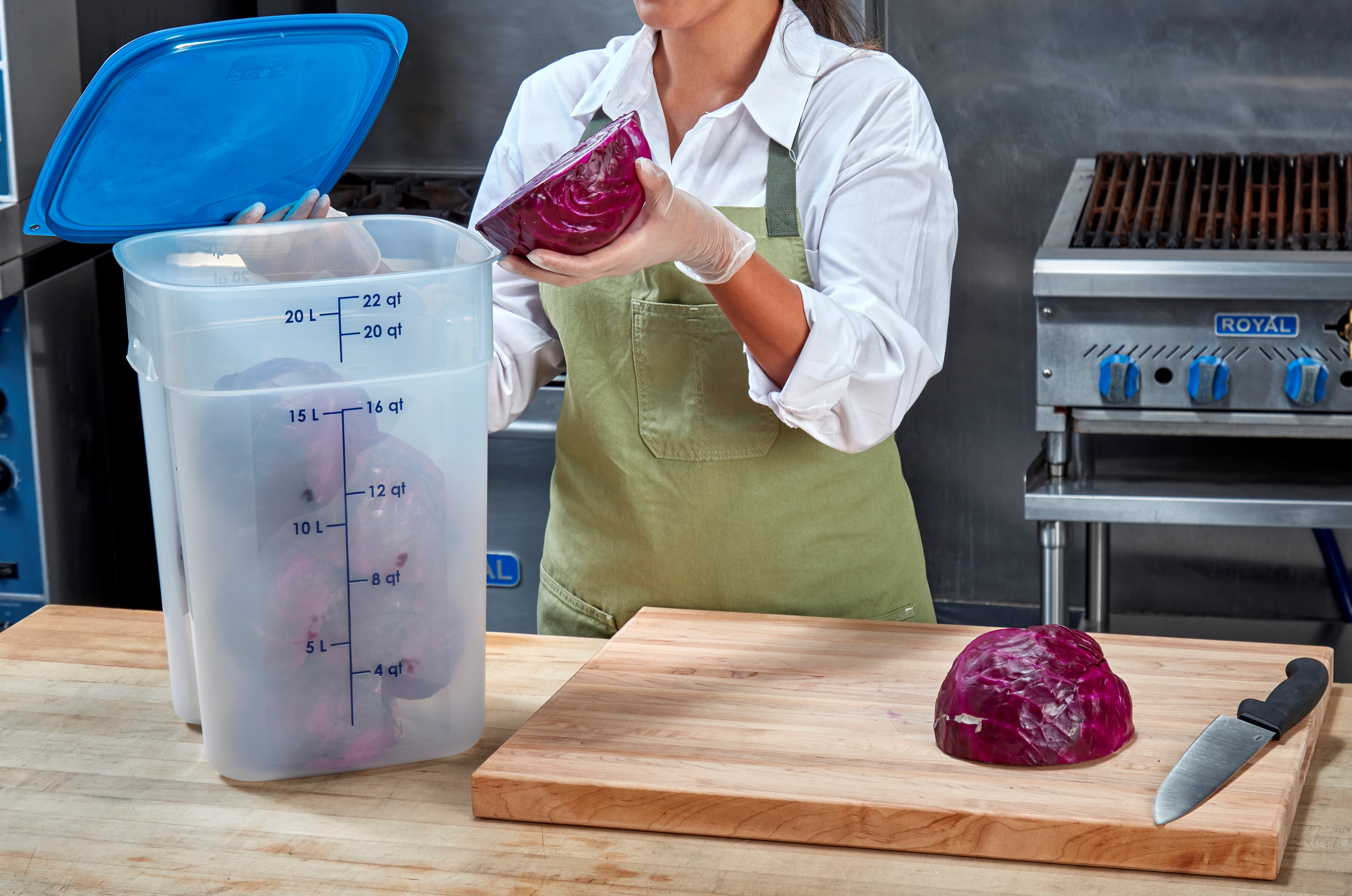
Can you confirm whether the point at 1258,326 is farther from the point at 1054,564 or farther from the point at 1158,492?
the point at 1054,564

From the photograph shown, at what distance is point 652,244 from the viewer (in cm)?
96

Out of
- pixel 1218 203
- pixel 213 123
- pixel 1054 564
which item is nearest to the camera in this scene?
pixel 213 123

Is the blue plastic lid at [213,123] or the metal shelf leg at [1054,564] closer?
the blue plastic lid at [213,123]

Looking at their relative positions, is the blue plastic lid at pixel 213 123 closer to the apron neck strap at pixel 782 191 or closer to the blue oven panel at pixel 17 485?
the apron neck strap at pixel 782 191

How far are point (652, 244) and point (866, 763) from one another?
38 cm

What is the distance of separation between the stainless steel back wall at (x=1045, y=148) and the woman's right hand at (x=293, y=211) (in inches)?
56.7

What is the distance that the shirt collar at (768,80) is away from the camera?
1307mm

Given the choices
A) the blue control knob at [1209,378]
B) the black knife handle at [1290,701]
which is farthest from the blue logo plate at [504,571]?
the black knife handle at [1290,701]

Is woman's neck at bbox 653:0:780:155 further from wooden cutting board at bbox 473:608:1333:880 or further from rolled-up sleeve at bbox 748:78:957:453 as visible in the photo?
wooden cutting board at bbox 473:608:1333:880

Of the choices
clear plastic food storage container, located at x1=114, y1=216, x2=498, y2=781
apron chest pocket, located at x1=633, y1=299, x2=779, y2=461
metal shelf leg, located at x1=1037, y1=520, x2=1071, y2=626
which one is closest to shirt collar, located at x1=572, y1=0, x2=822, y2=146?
apron chest pocket, located at x1=633, y1=299, x2=779, y2=461

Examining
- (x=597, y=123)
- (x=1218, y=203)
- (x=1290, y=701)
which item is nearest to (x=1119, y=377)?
(x=1218, y=203)

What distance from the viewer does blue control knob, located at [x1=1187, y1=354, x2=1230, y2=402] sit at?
1730 millimetres

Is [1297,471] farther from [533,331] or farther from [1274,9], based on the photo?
[533,331]

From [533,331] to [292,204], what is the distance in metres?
0.39
